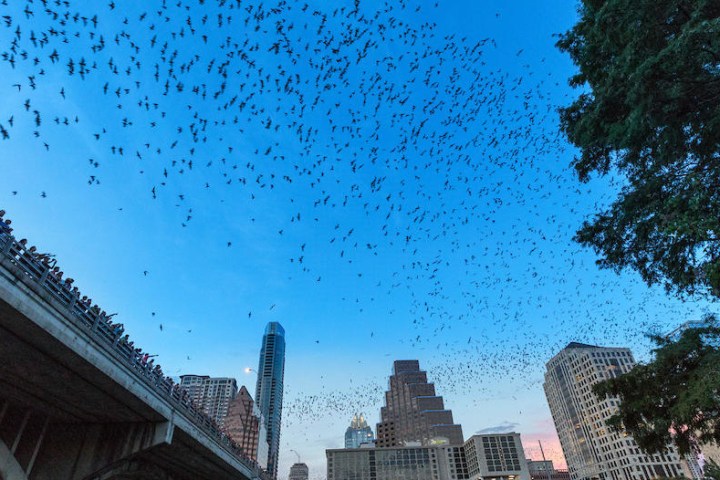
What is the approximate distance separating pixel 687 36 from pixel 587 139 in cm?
535

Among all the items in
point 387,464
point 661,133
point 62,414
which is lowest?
point 62,414

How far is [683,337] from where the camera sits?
13.2 metres

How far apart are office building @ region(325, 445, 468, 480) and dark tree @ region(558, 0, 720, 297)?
14460 cm

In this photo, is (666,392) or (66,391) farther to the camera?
(66,391)

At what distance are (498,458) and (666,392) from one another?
484ft

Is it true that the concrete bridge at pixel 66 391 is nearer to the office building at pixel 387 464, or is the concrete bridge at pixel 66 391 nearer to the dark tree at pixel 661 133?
the dark tree at pixel 661 133

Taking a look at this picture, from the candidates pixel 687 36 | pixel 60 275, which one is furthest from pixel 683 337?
pixel 60 275

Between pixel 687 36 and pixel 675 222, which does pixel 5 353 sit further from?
pixel 687 36

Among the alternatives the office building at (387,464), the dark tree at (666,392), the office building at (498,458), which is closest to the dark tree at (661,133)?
the dark tree at (666,392)

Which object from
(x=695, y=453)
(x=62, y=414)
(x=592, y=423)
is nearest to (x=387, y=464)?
(x=592, y=423)

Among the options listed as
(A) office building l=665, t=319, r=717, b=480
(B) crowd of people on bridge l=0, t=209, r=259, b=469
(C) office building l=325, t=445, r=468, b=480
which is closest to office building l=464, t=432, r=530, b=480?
(C) office building l=325, t=445, r=468, b=480

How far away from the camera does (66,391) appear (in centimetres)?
1477

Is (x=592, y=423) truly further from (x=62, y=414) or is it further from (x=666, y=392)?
(x=62, y=414)

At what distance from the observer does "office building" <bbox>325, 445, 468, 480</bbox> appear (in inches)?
5364
